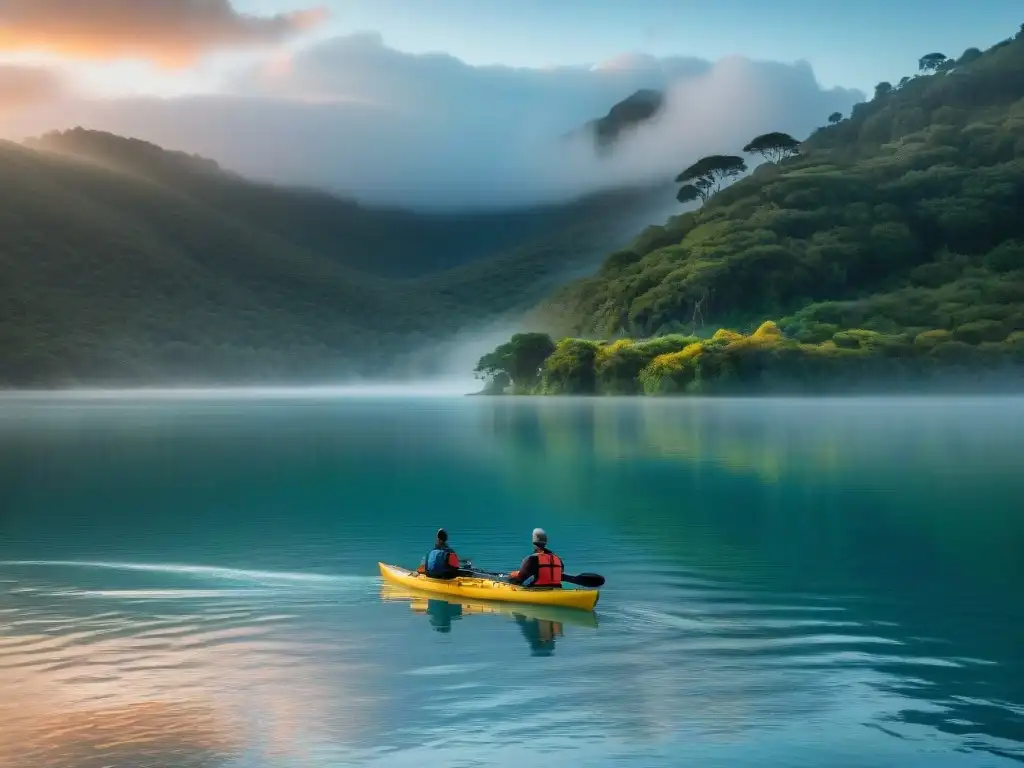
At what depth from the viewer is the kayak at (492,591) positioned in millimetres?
29406

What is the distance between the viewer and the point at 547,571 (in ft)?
98.6

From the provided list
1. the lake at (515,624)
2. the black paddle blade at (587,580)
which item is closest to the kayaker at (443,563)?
the lake at (515,624)

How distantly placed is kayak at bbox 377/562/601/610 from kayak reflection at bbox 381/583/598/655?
158 millimetres

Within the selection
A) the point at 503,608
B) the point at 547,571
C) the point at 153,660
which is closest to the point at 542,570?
the point at 547,571

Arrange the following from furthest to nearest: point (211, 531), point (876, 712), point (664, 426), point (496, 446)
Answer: point (664, 426)
point (496, 446)
point (211, 531)
point (876, 712)

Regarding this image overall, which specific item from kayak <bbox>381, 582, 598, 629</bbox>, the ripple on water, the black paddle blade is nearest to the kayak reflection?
kayak <bbox>381, 582, 598, 629</bbox>

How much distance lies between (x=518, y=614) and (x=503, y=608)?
553 mm

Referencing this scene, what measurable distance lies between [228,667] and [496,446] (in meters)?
68.3

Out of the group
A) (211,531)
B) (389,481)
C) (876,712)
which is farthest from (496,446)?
(876,712)

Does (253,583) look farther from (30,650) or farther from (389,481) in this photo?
(389,481)

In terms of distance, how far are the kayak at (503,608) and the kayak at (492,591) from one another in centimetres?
12

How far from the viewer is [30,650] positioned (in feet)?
85.7

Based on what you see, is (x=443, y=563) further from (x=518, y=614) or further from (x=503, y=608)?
(x=518, y=614)

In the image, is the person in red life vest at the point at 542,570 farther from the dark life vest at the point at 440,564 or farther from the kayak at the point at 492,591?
the dark life vest at the point at 440,564
